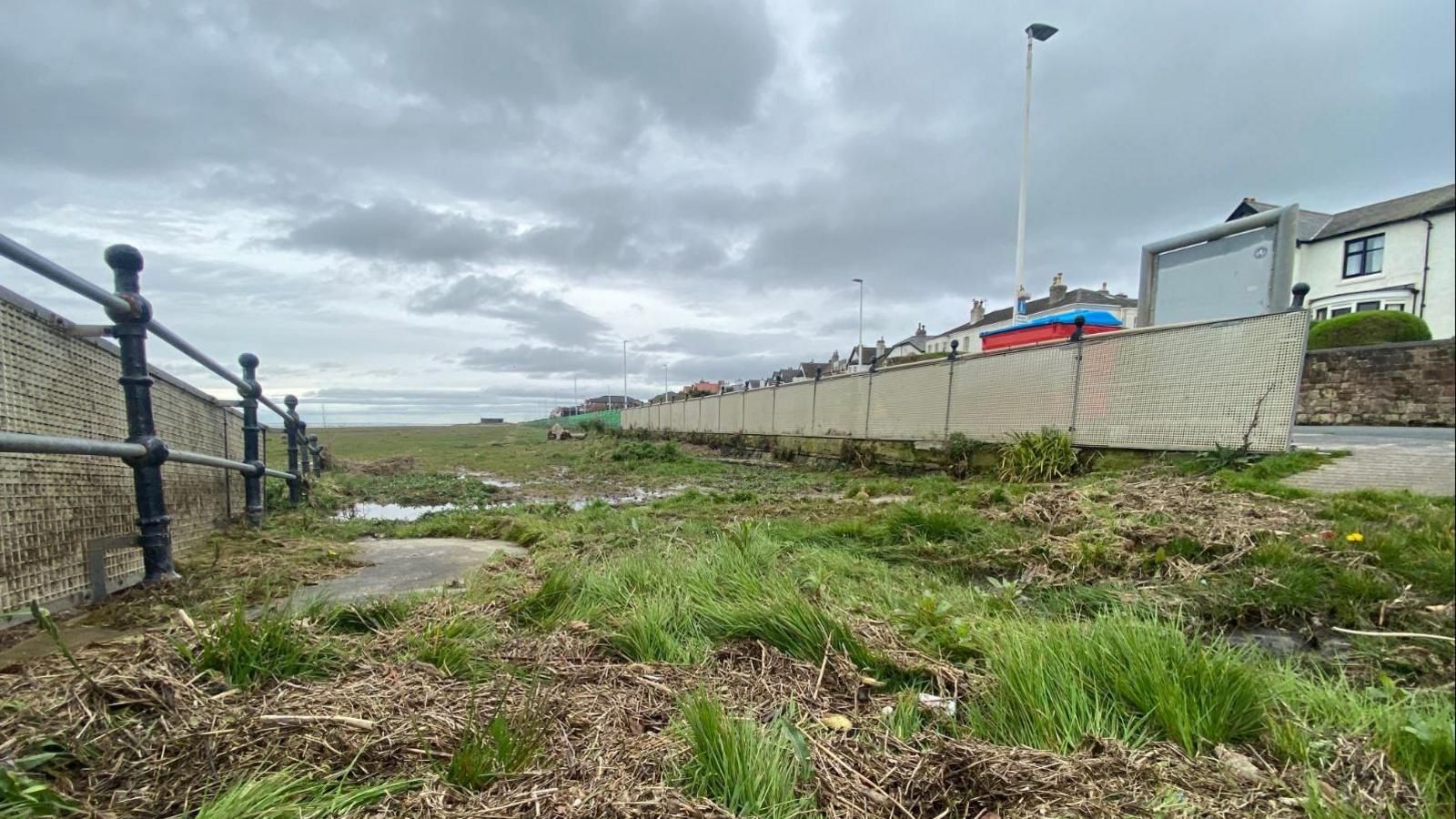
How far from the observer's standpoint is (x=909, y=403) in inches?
440

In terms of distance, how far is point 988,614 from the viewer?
2.59m

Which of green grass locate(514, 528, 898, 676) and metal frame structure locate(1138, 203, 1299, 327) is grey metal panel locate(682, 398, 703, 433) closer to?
metal frame structure locate(1138, 203, 1299, 327)

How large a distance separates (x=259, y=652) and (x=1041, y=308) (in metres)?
53.0

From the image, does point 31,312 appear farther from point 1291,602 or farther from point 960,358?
point 960,358

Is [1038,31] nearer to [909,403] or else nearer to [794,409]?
Answer: [909,403]

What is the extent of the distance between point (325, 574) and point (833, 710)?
3.03 metres

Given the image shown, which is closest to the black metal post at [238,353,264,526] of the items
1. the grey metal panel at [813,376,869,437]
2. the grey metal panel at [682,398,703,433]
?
the grey metal panel at [813,376,869,437]

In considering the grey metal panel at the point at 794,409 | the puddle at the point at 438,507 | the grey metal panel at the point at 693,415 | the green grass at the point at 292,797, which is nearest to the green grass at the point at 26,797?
the green grass at the point at 292,797

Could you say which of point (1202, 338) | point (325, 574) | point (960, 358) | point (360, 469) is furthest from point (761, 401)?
point (325, 574)

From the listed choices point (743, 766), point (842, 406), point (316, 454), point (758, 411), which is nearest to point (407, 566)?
point (743, 766)

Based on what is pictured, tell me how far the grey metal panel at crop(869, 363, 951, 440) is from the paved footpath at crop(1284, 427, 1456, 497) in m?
8.35


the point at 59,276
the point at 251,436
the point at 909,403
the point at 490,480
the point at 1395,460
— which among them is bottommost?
the point at 490,480

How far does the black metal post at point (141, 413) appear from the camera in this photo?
8.98 feet

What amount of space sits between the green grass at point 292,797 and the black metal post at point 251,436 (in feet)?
14.2
